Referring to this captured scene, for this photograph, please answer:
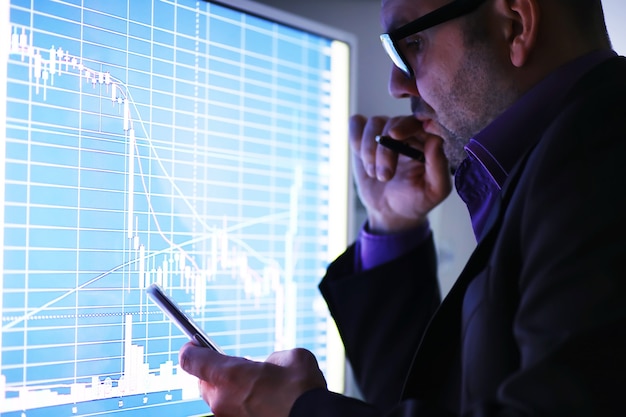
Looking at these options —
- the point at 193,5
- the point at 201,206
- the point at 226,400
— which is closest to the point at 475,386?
the point at 226,400

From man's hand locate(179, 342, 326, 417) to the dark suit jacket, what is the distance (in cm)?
3

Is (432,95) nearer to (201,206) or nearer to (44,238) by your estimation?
(201,206)

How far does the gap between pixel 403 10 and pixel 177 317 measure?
0.56 metres

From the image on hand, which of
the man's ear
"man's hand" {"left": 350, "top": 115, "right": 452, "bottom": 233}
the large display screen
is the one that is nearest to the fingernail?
"man's hand" {"left": 350, "top": 115, "right": 452, "bottom": 233}

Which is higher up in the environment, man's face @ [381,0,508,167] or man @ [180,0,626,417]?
man's face @ [381,0,508,167]

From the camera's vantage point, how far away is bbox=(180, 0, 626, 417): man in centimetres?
62

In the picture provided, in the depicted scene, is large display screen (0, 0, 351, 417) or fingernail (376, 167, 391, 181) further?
fingernail (376, 167, 391, 181)

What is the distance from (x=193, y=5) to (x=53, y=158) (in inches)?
13.2

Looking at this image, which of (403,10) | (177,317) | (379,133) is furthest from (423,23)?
(177,317)

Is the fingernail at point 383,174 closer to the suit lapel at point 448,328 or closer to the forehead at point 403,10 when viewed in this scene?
the forehead at point 403,10

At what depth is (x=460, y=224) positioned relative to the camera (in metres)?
1.45

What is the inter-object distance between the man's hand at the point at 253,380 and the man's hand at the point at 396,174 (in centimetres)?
55

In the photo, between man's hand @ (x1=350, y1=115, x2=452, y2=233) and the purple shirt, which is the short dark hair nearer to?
the purple shirt

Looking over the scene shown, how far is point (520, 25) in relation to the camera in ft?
3.11
